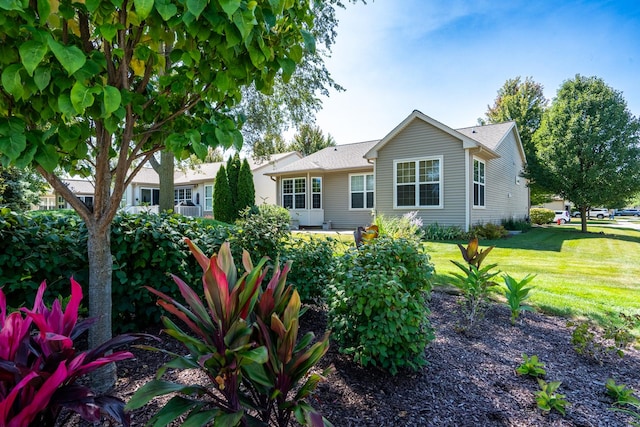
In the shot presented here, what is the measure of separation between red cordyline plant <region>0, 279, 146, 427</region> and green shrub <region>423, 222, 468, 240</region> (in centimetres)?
1182

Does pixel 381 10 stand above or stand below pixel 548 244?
above

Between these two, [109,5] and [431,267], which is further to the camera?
[431,267]

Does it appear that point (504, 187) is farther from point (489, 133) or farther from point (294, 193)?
point (294, 193)

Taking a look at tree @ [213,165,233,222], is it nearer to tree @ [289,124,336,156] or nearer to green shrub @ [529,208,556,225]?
green shrub @ [529,208,556,225]

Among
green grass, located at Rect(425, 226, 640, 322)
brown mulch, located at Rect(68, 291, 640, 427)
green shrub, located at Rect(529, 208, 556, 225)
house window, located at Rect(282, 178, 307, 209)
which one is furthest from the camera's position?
green shrub, located at Rect(529, 208, 556, 225)

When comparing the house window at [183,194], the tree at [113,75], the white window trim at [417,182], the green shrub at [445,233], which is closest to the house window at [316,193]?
the white window trim at [417,182]

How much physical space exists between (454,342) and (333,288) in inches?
54.3

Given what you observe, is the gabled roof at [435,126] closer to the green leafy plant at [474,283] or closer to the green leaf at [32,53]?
the green leafy plant at [474,283]

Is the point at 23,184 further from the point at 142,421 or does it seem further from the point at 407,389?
the point at 407,389

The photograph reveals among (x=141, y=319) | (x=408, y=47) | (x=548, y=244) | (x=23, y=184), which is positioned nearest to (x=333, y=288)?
(x=141, y=319)

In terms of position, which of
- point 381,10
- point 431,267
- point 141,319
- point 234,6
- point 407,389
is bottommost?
point 407,389

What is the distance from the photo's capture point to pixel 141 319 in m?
3.26

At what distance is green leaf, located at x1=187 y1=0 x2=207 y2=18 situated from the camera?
4.68ft

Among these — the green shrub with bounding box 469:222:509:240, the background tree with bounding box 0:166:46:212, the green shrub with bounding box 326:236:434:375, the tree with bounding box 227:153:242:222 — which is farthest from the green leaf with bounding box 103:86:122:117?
the tree with bounding box 227:153:242:222
